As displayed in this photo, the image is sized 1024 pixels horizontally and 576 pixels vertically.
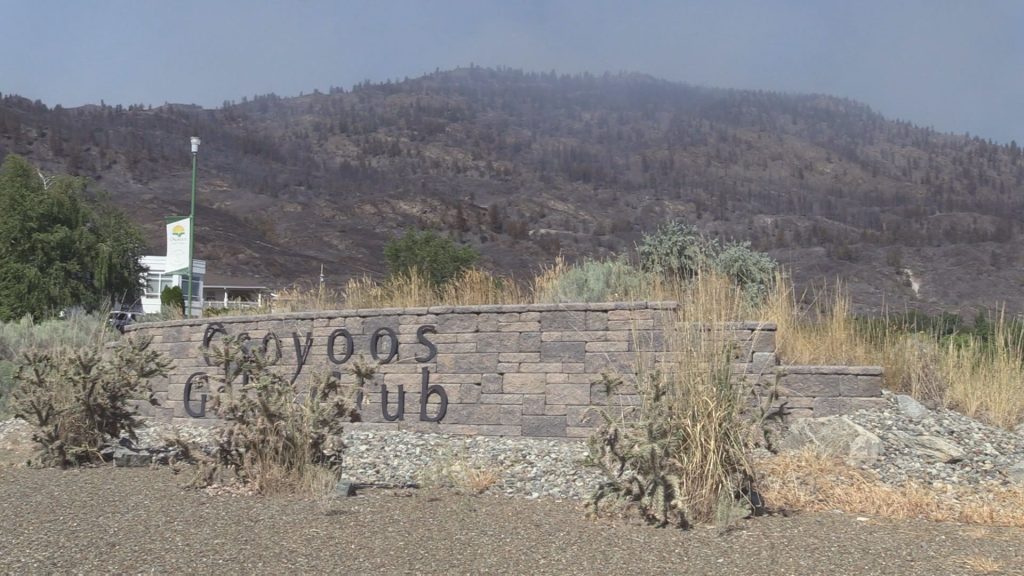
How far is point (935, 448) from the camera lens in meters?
8.09

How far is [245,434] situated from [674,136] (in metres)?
93.6

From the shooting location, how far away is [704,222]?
200 feet

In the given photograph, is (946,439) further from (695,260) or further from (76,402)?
(76,402)

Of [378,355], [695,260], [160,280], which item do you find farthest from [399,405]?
[160,280]

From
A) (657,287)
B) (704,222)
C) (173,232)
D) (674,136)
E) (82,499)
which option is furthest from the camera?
(674,136)

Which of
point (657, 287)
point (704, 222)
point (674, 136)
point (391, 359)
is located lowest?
point (391, 359)

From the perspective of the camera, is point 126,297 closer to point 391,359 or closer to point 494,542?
point 391,359

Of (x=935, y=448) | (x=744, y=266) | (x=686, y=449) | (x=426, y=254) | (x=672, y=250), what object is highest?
(x=426, y=254)

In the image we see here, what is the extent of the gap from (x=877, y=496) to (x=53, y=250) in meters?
24.7

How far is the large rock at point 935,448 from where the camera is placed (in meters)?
7.95

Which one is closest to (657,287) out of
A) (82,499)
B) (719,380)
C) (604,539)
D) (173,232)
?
(719,380)

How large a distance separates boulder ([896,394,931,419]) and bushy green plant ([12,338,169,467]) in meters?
7.01

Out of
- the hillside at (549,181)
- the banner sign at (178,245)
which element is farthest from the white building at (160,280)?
the banner sign at (178,245)

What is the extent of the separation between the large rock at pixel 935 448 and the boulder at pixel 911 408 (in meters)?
0.66
